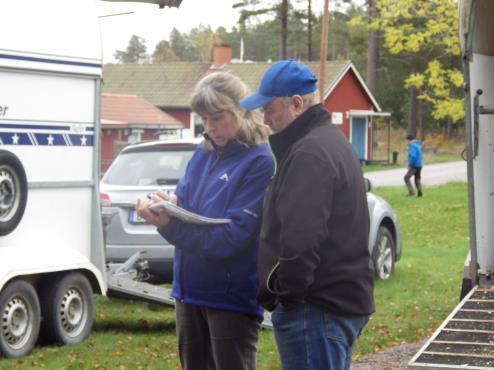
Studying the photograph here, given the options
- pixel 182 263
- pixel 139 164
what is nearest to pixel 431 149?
pixel 139 164

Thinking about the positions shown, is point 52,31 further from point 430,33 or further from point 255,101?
point 430,33

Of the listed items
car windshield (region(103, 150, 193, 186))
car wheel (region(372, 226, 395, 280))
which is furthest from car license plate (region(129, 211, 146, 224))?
car wheel (region(372, 226, 395, 280))

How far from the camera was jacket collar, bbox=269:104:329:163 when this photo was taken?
4.48m

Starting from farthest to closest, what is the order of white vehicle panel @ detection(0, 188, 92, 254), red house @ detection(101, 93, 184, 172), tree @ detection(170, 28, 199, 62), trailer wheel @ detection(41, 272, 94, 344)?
1. tree @ detection(170, 28, 199, 62)
2. red house @ detection(101, 93, 184, 172)
3. trailer wheel @ detection(41, 272, 94, 344)
4. white vehicle panel @ detection(0, 188, 92, 254)

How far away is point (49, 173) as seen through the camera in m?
8.98

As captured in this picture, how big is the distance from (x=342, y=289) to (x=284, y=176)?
500 millimetres

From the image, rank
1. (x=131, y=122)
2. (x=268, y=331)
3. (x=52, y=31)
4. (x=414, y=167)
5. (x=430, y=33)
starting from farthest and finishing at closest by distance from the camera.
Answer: (x=131, y=122), (x=414, y=167), (x=430, y=33), (x=268, y=331), (x=52, y=31)

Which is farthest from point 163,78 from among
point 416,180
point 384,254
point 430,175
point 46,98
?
point 46,98

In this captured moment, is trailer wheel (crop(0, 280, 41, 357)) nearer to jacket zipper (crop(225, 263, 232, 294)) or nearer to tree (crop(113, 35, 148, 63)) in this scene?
jacket zipper (crop(225, 263, 232, 294))

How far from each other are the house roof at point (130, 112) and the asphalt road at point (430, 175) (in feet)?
42.7

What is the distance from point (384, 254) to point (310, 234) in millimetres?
9110

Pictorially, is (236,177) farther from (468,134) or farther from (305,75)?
(468,134)

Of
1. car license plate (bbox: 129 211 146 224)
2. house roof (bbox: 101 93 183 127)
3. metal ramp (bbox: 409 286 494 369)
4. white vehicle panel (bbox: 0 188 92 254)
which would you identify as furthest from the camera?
house roof (bbox: 101 93 183 127)

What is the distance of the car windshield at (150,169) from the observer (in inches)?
463
